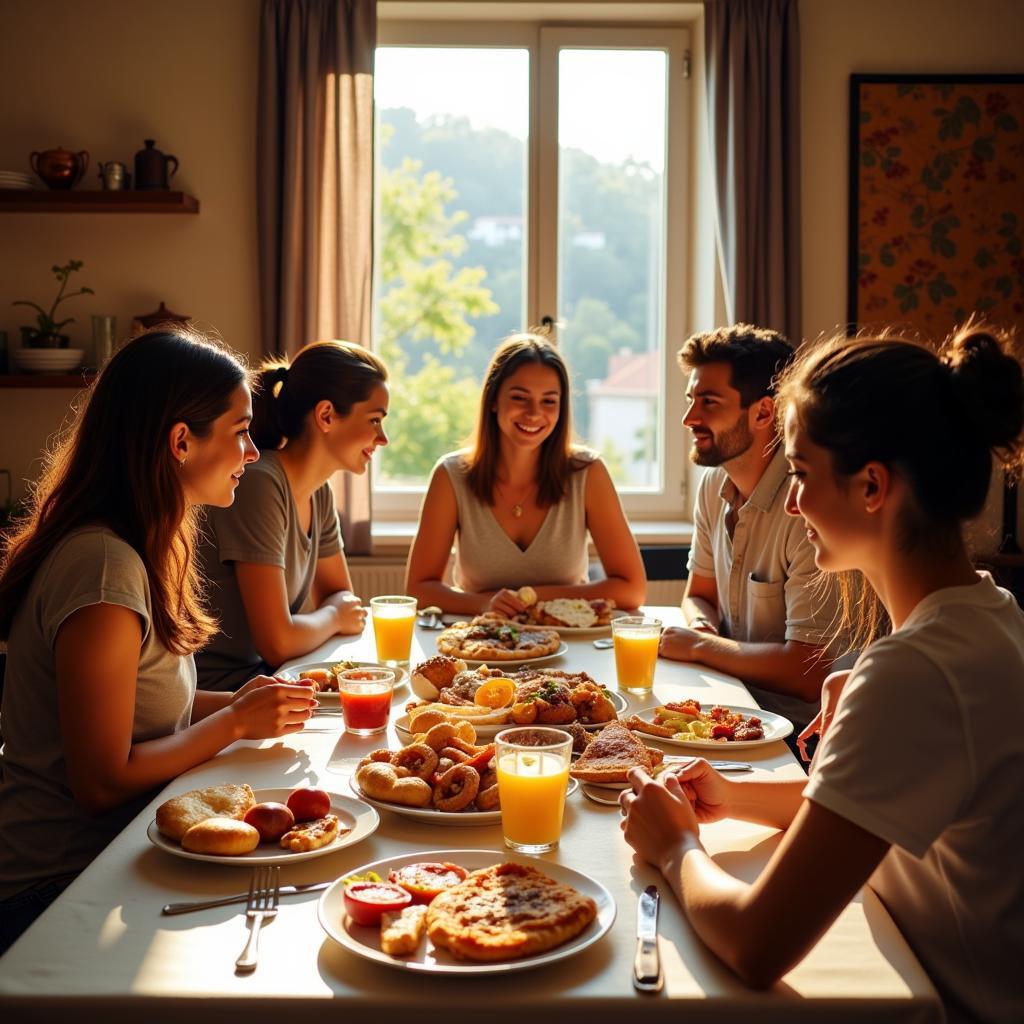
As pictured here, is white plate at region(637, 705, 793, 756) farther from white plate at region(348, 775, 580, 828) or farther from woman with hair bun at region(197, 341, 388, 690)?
woman with hair bun at region(197, 341, 388, 690)

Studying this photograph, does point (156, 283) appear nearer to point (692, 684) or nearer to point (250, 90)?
point (250, 90)

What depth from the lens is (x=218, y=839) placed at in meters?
1.25

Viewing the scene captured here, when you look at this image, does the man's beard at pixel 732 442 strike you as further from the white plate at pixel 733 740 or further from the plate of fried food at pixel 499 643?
the white plate at pixel 733 740

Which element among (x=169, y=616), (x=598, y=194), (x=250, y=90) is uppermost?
(x=250, y=90)

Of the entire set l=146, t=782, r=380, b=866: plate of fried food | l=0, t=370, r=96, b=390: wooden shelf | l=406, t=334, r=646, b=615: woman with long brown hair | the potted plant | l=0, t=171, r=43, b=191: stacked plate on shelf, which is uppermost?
l=0, t=171, r=43, b=191: stacked plate on shelf

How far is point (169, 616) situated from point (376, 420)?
119cm

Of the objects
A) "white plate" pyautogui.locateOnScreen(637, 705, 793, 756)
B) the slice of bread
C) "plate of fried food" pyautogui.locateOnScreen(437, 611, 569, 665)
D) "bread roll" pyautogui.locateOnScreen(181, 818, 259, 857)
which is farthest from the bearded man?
"bread roll" pyautogui.locateOnScreen(181, 818, 259, 857)

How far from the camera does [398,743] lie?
1709 millimetres

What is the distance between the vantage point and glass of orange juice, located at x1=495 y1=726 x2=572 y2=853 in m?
1.30

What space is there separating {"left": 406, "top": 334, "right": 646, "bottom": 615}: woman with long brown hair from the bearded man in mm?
305

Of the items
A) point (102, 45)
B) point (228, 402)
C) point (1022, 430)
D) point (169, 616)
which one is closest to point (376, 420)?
point (228, 402)

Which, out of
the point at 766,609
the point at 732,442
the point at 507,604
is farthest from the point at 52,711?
the point at 732,442

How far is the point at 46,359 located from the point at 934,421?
12.3 ft

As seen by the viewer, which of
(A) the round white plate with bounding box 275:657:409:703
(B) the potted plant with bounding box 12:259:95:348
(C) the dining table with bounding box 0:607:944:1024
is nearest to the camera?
(C) the dining table with bounding box 0:607:944:1024
